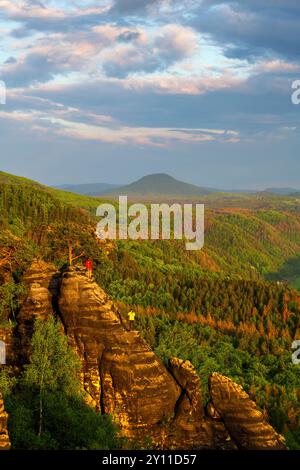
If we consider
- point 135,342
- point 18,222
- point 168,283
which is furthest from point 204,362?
point 18,222

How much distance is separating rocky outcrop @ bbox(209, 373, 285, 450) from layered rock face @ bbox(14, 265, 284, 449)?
0.25 feet

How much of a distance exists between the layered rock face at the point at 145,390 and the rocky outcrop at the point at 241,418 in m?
0.08

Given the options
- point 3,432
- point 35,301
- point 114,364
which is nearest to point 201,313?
point 35,301

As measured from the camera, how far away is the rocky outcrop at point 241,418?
40.3 meters

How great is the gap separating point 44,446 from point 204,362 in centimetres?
4588

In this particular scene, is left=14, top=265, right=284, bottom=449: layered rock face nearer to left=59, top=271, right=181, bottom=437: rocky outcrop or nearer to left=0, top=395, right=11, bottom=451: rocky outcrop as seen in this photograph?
left=59, top=271, right=181, bottom=437: rocky outcrop

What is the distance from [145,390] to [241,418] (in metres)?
8.50

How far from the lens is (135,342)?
43.9 meters

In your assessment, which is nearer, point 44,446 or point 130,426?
point 44,446

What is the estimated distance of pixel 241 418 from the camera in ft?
136

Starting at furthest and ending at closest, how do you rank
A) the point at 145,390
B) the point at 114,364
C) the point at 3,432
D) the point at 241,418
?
the point at 114,364, the point at 145,390, the point at 241,418, the point at 3,432

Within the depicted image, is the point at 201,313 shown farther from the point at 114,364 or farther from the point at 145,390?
the point at 145,390
